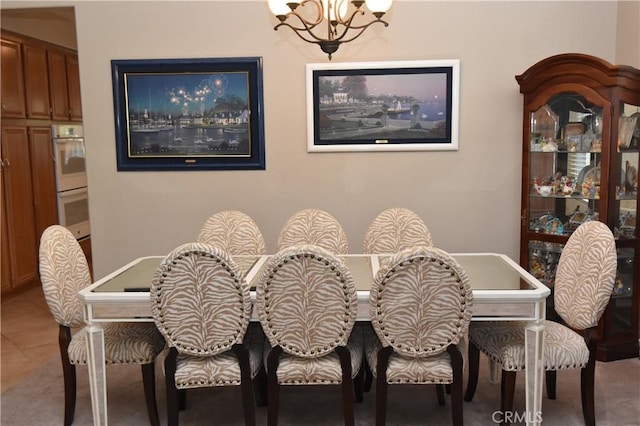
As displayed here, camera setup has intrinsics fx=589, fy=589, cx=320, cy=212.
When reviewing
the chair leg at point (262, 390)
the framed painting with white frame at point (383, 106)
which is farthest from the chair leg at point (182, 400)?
the framed painting with white frame at point (383, 106)

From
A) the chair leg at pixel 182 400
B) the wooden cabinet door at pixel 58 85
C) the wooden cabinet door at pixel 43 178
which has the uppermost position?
the wooden cabinet door at pixel 58 85

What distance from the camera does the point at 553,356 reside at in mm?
2748

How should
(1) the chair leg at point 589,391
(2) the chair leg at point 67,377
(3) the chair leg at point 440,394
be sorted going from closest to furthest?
(1) the chair leg at point 589,391 → (2) the chair leg at point 67,377 → (3) the chair leg at point 440,394

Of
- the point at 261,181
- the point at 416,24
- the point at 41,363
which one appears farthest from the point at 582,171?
the point at 41,363

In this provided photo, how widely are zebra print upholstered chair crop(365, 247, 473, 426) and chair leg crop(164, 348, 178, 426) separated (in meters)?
0.91

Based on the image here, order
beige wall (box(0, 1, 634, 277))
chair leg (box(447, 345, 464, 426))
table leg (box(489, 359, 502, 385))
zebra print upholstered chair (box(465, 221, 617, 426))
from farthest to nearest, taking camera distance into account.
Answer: beige wall (box(0, 1, 634, 277)) → table leg (box(489, 359, 502, 385)) → zebra print upholstered chair (box(465, 221, 617, 426)) → chair leg (box(447, 345, 464, 426))

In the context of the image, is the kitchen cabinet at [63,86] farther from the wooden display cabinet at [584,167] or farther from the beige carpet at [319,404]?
the wooden display cabinet at [584,167]

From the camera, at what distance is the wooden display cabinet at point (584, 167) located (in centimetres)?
353

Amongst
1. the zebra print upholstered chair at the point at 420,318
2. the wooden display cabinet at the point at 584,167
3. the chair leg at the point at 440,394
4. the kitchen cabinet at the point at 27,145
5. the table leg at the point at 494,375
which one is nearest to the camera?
the zebra print upholstered chair at the point at 420,318

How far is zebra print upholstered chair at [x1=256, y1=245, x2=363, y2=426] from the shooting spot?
2.45 m

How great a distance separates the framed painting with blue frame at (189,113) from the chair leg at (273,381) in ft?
6.54

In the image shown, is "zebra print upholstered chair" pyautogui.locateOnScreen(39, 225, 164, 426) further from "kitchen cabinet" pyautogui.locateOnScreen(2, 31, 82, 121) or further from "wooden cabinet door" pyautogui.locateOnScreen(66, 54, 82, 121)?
"wooden cabinet door" pyautogui.locateOnScreen(66, 54, 82, 121)

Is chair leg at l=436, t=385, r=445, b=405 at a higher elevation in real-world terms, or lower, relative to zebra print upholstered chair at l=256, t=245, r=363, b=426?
lower

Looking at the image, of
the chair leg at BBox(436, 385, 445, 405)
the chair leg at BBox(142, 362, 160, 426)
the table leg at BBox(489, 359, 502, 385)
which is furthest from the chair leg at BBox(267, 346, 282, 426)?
the table leg at BBox(489, 359, 502, 385)
